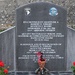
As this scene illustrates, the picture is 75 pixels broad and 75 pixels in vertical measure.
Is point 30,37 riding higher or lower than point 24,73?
higher

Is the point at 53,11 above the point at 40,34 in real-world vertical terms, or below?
above

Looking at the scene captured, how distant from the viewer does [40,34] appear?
912 centimetres

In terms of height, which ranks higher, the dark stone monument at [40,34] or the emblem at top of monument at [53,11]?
the emblem at top of monument at [53,11]

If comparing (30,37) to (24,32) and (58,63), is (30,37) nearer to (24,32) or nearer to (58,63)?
(24,32)

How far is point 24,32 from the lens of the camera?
9117mm

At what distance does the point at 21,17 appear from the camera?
9078 mm

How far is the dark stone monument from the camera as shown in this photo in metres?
9.09

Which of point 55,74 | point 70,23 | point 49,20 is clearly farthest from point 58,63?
point 70,23

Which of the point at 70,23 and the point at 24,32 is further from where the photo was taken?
the point at 70,23

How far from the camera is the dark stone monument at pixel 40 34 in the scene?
9094 mm

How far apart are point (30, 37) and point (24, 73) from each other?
0.76 meters

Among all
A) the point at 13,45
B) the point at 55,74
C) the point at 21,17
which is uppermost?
the point at 21,17

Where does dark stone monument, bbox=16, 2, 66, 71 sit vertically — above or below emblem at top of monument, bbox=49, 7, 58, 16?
below

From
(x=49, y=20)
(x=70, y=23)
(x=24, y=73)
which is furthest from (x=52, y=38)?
(x=70, y=23)
